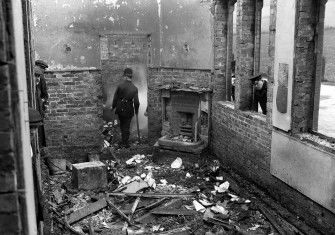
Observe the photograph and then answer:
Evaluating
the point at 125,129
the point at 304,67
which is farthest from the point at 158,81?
the point at 304,67

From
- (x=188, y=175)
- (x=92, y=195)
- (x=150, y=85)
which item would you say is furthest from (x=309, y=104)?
(x=150, y=85)

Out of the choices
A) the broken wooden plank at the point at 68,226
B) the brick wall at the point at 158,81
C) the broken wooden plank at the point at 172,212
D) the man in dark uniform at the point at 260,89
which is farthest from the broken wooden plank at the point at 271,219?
the brick wall at the point at 158,81

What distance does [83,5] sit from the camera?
1366 cm

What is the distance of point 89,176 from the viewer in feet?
28.0

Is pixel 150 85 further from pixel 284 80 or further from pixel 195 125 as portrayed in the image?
pixel 284 80

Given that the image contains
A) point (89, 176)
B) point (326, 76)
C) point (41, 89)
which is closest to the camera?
point (89, 176)

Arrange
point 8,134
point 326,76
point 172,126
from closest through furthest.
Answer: point 8,134, point 172,126, point 326,76

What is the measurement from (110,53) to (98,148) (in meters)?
4.09

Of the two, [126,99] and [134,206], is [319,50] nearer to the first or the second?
[134,206]

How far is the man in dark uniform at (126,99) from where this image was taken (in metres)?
11.3

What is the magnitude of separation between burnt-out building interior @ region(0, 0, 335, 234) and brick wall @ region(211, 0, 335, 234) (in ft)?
0.07

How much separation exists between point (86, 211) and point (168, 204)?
149 centimetres

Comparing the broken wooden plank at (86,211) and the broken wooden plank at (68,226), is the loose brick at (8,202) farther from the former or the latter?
the broken wooden plank at (86,211)

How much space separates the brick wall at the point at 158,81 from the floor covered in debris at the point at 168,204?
1.90 meters
